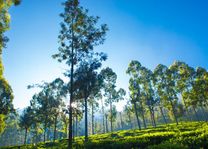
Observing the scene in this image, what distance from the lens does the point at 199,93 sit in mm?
52031

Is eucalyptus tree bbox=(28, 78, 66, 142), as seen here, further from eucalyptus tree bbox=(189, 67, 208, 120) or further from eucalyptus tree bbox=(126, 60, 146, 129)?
eucalyptus tree bbox=(189, 67, 208, 120)

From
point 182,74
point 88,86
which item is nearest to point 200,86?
point 182,74

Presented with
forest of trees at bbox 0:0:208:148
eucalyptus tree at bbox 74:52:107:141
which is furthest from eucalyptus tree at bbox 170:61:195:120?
eucalyptus tree at bbox 74:52:107:141

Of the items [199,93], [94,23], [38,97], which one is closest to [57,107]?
[38,97]

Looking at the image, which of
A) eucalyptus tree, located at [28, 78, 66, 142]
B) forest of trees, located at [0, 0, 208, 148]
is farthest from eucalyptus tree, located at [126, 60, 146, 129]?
eucalyptus tree, located at [28, 78, 66, 142]

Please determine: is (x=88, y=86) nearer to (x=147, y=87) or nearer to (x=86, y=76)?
(x=86, y=76)

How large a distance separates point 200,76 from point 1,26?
51565mm

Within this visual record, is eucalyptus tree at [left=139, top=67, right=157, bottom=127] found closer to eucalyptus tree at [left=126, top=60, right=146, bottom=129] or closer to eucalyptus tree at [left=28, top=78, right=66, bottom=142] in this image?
eucalyptus tree at [left=126, top=60, right=146, bottom=129]

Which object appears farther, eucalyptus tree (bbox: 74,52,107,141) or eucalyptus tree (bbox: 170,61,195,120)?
eucalyptus tree (bbox: 170,61,195,120)

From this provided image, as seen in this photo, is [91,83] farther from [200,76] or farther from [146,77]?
[200,76]

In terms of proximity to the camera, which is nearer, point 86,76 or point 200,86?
point 86,76

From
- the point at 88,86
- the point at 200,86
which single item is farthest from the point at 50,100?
the point at 200,86

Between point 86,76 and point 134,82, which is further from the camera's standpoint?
point 134,82

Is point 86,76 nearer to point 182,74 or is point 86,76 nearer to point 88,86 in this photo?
point 88,86
